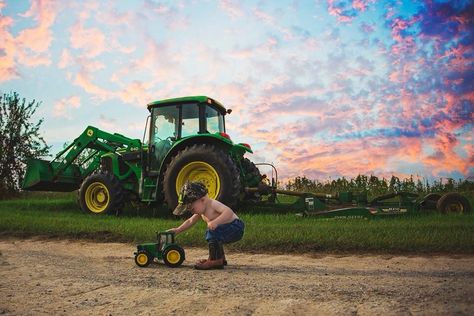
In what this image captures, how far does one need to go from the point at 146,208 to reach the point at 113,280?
7191 mm

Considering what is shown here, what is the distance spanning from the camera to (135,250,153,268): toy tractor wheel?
459cm

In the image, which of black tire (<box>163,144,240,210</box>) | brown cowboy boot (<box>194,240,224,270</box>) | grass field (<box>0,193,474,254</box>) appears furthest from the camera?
black tire (<box>163,144,240,210</box>)

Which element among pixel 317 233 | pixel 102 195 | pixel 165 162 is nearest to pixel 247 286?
pixel 317 233

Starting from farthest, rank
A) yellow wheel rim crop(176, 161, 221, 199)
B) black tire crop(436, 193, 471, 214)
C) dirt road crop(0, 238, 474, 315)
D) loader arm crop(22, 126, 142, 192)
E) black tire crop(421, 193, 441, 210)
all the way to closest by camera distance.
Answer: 1. loader arm crop(22, 126, 142, 192)
2. yellow wheel rim crop(176, 161, 221, 199)
3. black tire crop(421, 193, 441, 210)
4. black tire crop(436, 193, 471, 214)
5. dirt road crop(0, 238, 474, 315)

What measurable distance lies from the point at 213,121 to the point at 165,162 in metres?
1.53

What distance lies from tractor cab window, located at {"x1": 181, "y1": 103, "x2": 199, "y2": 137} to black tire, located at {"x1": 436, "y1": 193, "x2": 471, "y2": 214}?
524 cm

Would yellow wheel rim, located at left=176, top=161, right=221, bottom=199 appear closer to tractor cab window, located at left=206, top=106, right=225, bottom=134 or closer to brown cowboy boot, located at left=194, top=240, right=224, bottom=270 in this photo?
tractor cab window, located at left=206, top=106, right=225, bottom=134

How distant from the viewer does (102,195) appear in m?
10.3

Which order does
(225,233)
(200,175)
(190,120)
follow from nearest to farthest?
(225,233), (200,175), (190,120)

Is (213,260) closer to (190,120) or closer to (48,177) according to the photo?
(190,120)

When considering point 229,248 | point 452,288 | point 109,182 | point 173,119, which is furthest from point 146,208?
point 452,288

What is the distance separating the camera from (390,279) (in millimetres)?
3781

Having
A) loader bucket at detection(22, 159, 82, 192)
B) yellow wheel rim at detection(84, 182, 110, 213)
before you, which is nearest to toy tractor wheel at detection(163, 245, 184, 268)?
yellow wheel rim at detection(84, 182, 110, 213)

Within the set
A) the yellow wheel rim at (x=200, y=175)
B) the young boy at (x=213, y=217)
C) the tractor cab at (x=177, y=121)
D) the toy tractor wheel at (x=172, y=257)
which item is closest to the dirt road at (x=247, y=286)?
the toy tractor wheel at (x=172, y=257)
